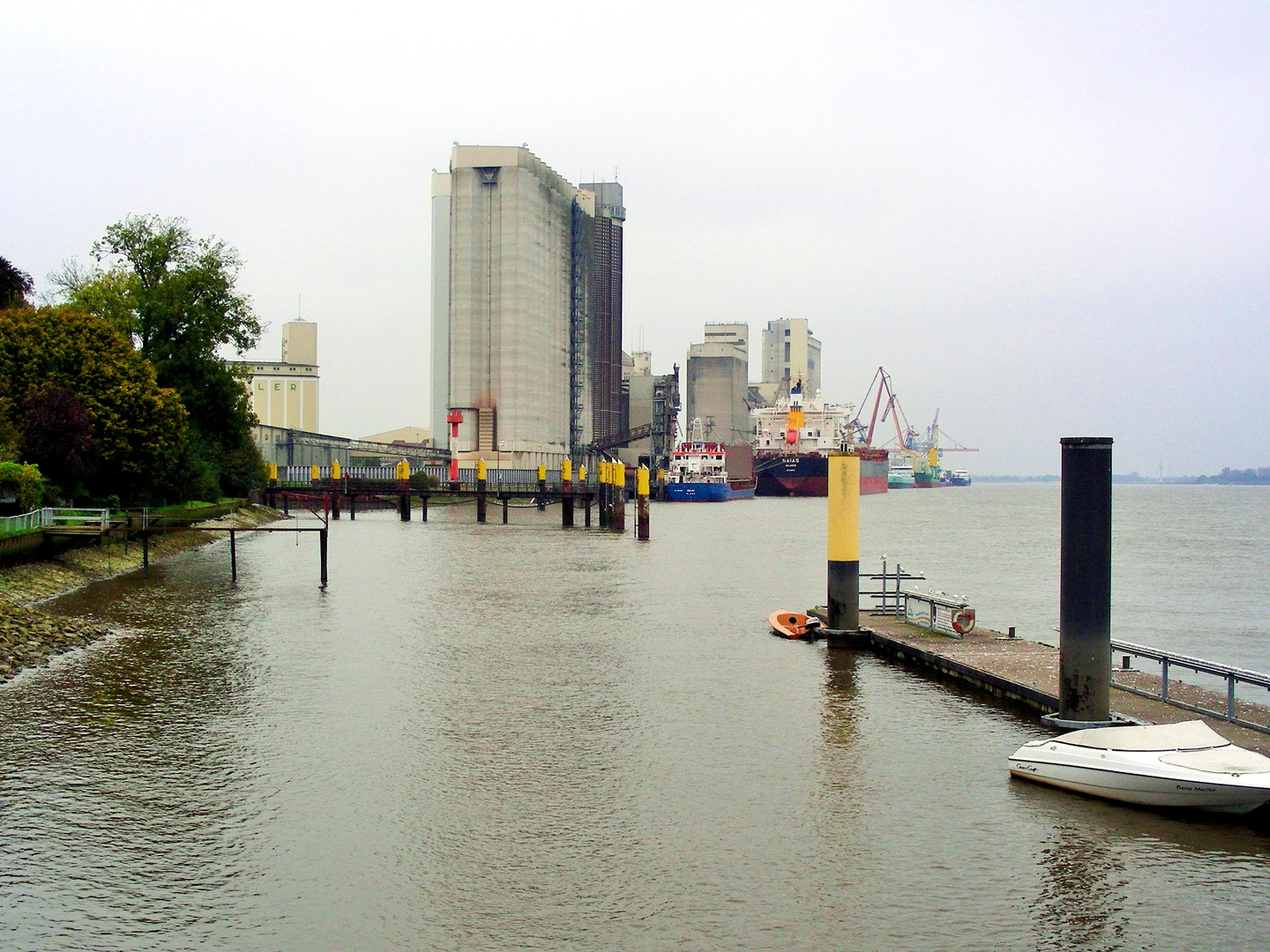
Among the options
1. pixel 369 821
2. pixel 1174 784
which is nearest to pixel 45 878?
pixel 369 821

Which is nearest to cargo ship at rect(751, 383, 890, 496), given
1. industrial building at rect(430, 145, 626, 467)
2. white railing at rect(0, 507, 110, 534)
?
industrial building at rect(430, 145, 626, 467)

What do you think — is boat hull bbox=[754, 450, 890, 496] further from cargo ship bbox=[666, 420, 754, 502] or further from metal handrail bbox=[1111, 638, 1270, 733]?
metal handrail bbox=[1111, 638, 1270, 733]

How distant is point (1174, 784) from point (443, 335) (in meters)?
178

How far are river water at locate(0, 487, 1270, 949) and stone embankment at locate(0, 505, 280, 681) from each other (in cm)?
84

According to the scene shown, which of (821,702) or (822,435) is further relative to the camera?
(822,435)

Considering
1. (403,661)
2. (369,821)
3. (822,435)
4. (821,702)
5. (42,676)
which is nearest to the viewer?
(369,821)

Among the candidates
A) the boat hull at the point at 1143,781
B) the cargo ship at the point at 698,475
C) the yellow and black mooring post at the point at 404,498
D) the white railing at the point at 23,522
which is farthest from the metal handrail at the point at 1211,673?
the cargo ship at the point at 698,475

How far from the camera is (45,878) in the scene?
45.4ft

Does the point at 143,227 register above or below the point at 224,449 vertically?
above

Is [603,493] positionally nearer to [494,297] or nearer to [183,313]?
[183,313]

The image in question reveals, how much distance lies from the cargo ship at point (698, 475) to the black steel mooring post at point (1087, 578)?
13281 centimetres

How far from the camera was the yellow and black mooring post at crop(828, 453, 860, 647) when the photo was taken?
27656 mm

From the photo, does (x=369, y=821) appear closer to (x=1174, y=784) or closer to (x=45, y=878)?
(x=45, y=878)

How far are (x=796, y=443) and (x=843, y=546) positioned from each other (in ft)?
517
